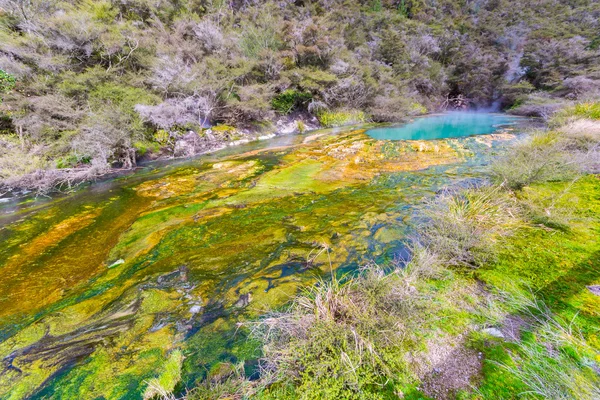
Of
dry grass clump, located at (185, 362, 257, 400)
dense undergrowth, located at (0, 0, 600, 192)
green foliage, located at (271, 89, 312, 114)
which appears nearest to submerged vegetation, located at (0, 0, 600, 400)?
dry grass clump, located at (185, 362, 257, 400)

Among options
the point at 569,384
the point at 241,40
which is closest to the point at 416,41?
the point at 241,40

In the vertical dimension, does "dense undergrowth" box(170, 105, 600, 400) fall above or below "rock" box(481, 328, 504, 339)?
above

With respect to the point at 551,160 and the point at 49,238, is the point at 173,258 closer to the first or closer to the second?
the point at 49,238

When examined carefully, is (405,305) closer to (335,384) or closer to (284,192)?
(335,384)

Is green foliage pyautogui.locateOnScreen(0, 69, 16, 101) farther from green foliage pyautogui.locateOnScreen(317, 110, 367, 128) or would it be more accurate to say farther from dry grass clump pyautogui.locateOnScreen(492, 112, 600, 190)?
green foliage pyautogui.locateOnScreen(317, 110, 367, 128)

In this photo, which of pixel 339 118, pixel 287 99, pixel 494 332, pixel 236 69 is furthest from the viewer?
pixel 339 118

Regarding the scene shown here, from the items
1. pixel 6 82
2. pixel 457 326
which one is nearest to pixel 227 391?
pixel 457 326
